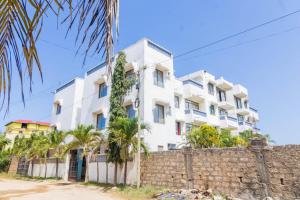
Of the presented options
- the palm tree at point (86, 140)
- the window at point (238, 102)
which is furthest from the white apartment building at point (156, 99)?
the palm tree at point (86, 140)

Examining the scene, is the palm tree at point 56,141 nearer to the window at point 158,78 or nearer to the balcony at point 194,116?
the window at point 158,78

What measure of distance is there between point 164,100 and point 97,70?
8204 millimetres

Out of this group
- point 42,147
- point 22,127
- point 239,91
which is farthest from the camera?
point 22,127

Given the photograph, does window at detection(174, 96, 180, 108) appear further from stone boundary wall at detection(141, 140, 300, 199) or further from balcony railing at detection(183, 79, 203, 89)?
stone boundary wall at detection(141, 140, 300, 199)

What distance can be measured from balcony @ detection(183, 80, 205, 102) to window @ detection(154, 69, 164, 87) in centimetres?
487

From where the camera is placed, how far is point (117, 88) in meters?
16.8

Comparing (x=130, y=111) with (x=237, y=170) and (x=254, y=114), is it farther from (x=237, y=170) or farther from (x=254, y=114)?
(x=254, y=114)

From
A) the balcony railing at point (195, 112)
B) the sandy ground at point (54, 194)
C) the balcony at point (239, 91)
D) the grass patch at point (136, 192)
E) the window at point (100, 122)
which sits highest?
the balcony at point (239, 91)

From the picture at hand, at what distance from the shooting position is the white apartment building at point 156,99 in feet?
55.0

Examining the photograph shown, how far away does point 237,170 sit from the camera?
9492 mm

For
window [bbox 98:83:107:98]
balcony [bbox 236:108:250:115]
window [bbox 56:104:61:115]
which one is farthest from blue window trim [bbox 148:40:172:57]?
balcony [bbox 236:108:250:115]

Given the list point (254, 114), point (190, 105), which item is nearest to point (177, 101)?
point (190, 105)

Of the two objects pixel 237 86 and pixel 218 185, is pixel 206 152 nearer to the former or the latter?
pixel 218 185

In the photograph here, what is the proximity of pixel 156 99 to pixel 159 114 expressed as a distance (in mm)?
1391
